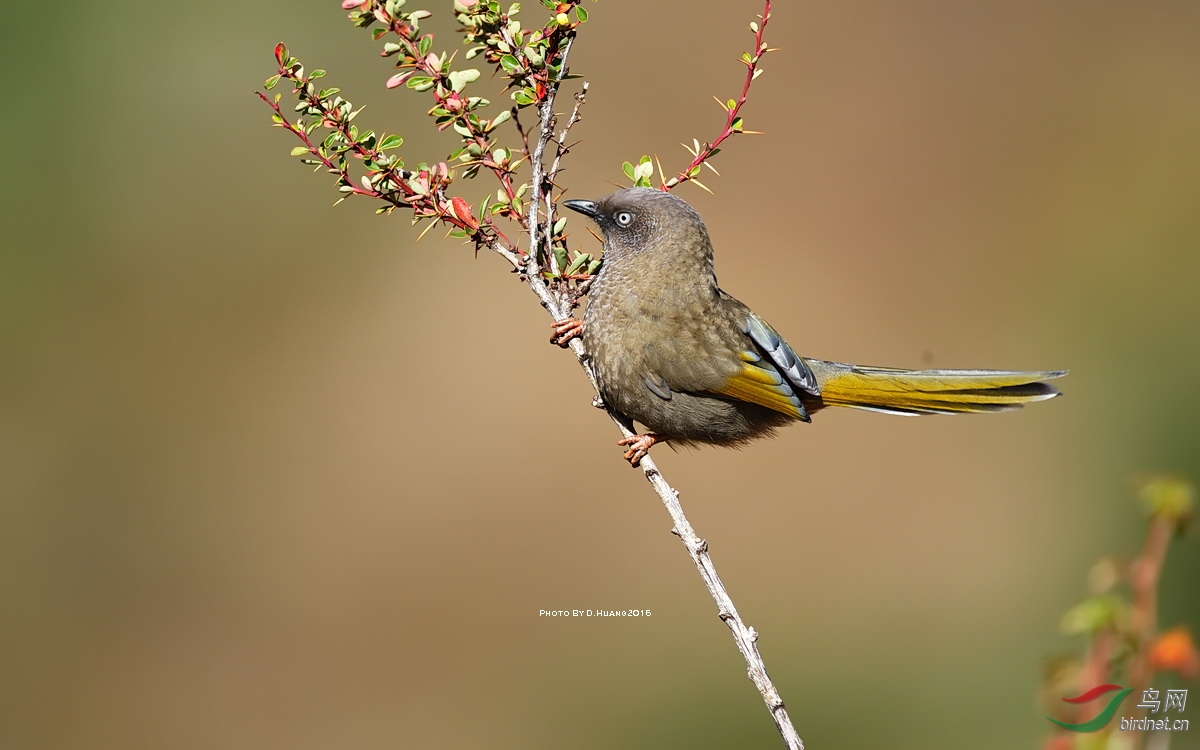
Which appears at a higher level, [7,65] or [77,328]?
[7,65]

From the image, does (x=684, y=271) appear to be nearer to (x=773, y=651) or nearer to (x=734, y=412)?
(x=734, y=412)

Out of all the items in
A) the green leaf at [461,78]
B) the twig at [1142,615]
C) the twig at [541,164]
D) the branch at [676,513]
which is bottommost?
the twig at [1142,615]

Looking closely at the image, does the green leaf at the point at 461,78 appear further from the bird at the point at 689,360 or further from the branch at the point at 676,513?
the bird at the point at 689,360

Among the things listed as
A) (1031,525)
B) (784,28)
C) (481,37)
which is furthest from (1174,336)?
(481,37)

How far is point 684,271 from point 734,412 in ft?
2.17

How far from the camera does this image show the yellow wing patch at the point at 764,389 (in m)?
4.38

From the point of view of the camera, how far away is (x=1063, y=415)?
983 cm

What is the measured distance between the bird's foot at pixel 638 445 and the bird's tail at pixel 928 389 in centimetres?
83

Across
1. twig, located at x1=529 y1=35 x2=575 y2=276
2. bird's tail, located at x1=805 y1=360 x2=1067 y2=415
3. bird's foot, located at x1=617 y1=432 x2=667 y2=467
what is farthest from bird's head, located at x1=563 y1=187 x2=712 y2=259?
bird's tail, located at x1=805 y1=360 x2=1067 y2=415

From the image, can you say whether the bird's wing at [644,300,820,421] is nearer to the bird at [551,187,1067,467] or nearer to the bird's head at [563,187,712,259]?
the bird at [551,187,1067,467]

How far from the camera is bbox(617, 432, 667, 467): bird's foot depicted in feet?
13.7

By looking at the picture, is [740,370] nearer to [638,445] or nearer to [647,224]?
[638,445]

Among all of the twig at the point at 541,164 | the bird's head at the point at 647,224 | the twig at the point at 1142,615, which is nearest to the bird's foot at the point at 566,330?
the twig at the point at 541,164

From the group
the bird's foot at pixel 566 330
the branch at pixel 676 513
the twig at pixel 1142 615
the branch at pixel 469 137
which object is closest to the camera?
the twig at pixel 1142 615
